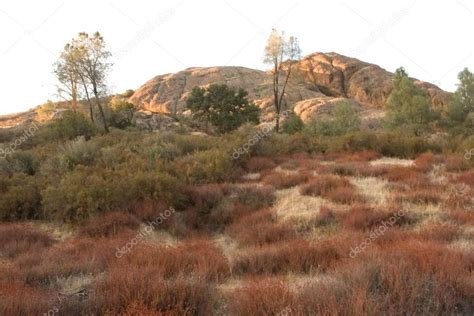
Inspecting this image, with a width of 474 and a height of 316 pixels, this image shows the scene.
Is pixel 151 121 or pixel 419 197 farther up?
pixel 151 121

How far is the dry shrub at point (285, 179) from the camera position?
39.1 feet

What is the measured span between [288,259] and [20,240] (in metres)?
5.37

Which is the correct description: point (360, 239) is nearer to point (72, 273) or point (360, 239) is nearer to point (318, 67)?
point (72, 273)

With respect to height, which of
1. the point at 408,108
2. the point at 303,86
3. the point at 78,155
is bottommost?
the point at 78,155

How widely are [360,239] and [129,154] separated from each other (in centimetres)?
1093

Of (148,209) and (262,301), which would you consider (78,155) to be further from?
(262,301)

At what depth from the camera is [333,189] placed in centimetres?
1063

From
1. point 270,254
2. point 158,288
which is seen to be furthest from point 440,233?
point 158,288

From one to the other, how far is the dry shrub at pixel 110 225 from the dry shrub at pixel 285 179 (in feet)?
14.4

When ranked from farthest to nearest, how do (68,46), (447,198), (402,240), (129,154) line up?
(68,46) < (129,154) < (447,198) < (402,240)

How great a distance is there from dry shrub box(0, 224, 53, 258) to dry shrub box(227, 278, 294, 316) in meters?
4.87

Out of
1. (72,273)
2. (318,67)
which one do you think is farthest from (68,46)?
(318,67)

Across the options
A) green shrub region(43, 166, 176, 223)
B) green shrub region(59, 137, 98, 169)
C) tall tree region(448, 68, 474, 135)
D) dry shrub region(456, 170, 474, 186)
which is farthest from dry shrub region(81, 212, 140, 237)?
tall tree region(448, 68, 474, 135)

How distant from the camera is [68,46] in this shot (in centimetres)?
3438
